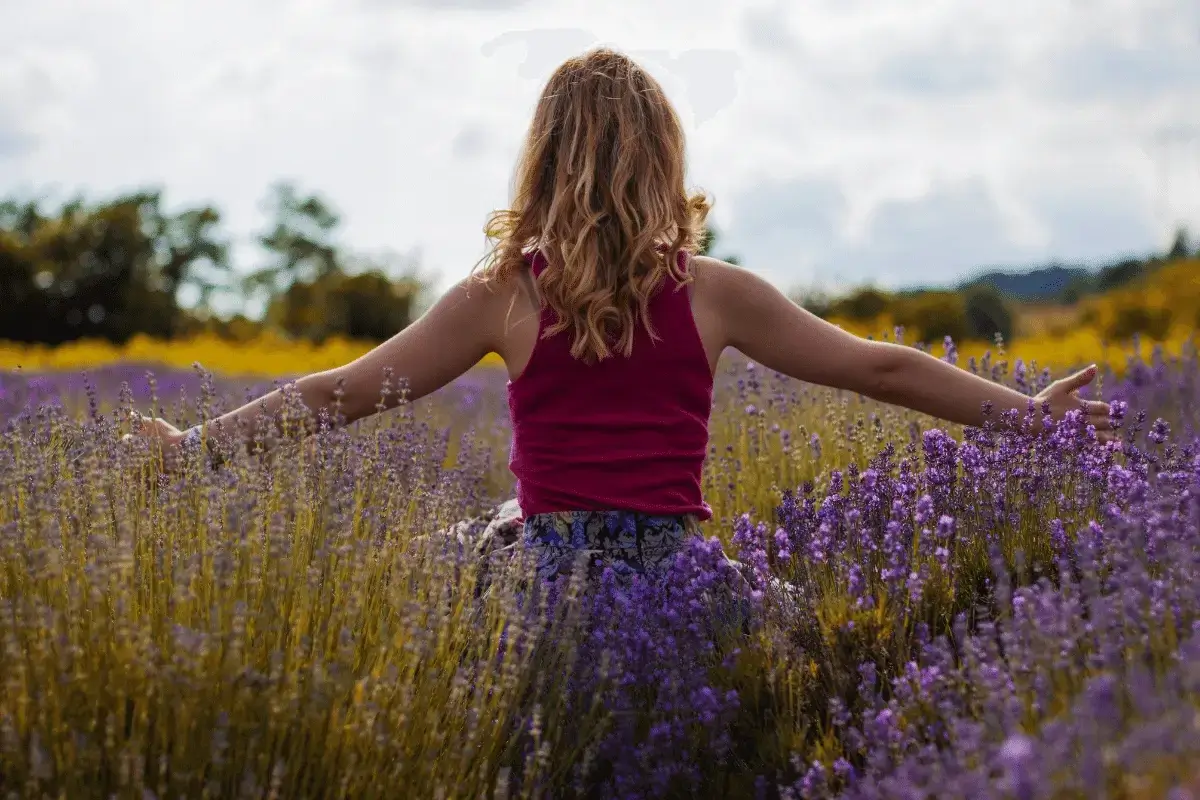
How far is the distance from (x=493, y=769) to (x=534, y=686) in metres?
0.23

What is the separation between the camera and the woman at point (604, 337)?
2.75m

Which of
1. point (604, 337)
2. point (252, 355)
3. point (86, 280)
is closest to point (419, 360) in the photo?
point (604, 337)

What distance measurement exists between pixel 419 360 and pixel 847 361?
1.05 m

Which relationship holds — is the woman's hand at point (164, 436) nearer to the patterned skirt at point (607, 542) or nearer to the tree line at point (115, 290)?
the patterned skirt at point (607, 542)

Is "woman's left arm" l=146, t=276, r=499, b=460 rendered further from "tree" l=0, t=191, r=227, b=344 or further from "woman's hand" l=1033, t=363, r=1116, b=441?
"tree" l=0, t=191, r=227, b=344

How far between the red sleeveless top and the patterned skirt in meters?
0.03

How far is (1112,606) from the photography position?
198cm

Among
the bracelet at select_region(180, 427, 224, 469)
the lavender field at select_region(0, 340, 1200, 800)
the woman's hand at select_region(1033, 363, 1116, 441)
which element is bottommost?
the lavender field at select_region(0, 340, 1200, 800)

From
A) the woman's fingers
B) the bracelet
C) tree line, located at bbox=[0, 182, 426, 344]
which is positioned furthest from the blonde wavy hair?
tree line, located at bbox=[0, 182, 426, 344]

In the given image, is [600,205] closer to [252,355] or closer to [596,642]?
[596,642]

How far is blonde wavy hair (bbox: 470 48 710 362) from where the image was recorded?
2.71 m

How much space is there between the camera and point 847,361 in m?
2.93

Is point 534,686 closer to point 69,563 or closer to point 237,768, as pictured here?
point 237,768

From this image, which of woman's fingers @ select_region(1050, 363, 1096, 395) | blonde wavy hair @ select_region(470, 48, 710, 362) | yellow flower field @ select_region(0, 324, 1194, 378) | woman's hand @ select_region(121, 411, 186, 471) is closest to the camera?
blonde wavy hair @ select_region(470, 48, 710, 362)
